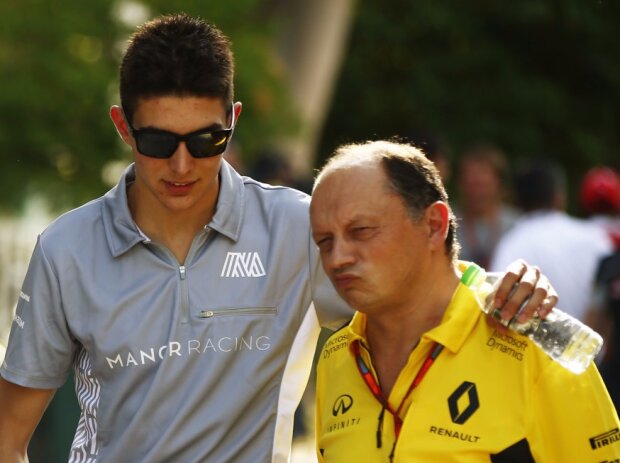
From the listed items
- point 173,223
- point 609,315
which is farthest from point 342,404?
point 609,315

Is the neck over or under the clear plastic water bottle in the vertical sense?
under

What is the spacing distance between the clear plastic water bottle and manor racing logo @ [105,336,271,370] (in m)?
0.80

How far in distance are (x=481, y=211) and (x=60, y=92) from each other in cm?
491

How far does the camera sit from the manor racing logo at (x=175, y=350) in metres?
4.02

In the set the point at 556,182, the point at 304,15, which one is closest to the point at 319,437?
the point at 556,182

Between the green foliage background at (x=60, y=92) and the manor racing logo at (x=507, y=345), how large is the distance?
9.14 meters

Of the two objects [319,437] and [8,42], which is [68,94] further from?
[319,437]

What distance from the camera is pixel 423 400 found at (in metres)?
3.68

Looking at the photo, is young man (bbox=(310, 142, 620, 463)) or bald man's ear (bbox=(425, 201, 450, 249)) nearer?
young man (bbox=(310, 142, 620, 463))

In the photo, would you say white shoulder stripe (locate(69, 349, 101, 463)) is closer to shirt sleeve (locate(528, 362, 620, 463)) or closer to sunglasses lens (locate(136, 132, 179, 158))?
sunglasses lens (locate(136, 132, 179, 158))

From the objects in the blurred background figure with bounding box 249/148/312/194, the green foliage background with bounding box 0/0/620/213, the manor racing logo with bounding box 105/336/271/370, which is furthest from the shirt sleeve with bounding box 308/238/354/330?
the green foliage background with bounding box 0/0/620/213

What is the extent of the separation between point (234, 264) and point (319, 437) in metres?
0.60

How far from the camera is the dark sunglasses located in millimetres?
3990

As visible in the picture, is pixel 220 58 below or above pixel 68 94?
Answer: above
